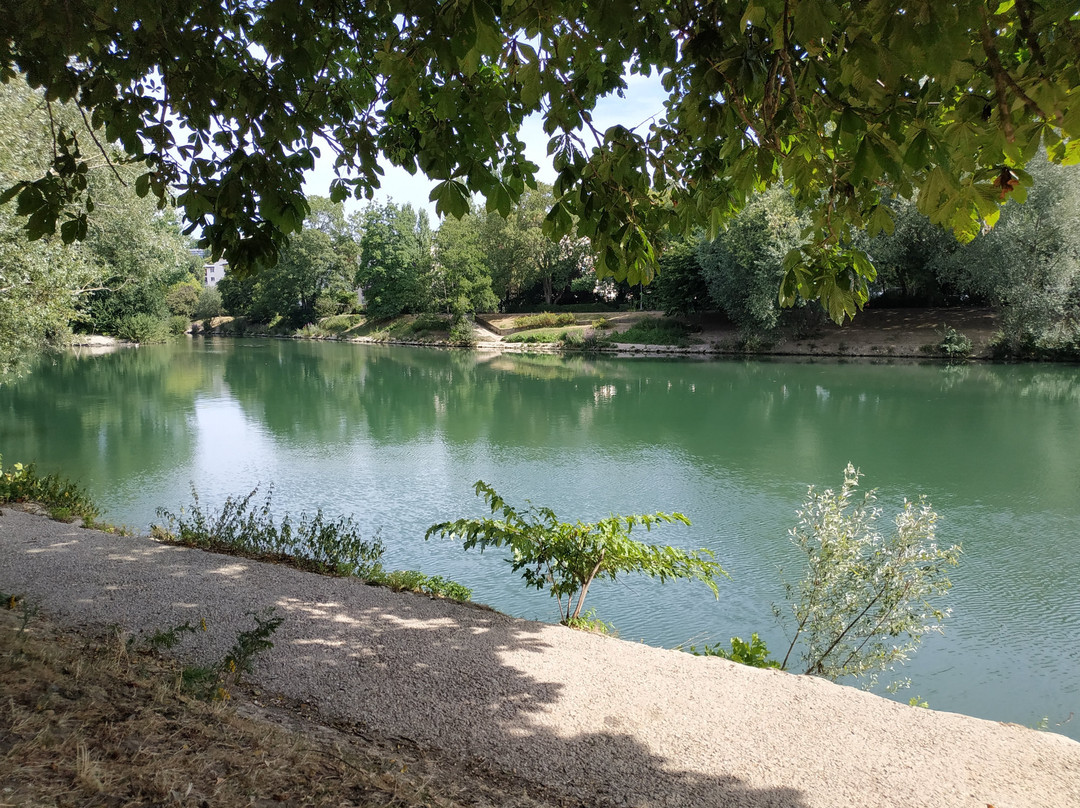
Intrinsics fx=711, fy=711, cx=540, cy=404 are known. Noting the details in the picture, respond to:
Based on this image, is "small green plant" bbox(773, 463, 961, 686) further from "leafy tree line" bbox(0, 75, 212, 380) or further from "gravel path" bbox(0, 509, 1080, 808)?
"leafy tree line" bbox(0, 75, 212, 380)

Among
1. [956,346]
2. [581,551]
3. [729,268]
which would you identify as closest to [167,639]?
[581,551]

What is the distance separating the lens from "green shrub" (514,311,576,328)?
48000mm

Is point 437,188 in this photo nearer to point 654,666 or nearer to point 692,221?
point 692,221

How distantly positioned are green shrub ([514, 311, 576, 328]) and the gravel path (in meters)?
42.8

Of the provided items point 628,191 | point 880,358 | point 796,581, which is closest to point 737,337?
point 880,358

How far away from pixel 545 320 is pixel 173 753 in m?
46.7

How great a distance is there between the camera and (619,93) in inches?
170

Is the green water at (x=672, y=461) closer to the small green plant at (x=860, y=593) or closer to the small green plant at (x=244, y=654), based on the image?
the small green plant at (x=860, y=593)

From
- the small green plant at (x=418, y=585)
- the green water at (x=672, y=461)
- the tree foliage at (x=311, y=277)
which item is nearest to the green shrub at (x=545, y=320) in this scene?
the green water at (x=672, y=461)

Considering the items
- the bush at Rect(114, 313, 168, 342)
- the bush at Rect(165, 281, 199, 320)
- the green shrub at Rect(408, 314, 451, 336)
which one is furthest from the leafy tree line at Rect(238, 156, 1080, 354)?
the bush at Rect(114, 313, 168, 342)

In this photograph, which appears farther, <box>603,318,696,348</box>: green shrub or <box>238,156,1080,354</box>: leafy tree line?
<box>603,318,696,348</box>: green shrub

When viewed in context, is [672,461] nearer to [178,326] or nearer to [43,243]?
[43,243]

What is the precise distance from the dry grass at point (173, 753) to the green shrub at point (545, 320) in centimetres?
4488

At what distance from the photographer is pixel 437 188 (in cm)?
276
